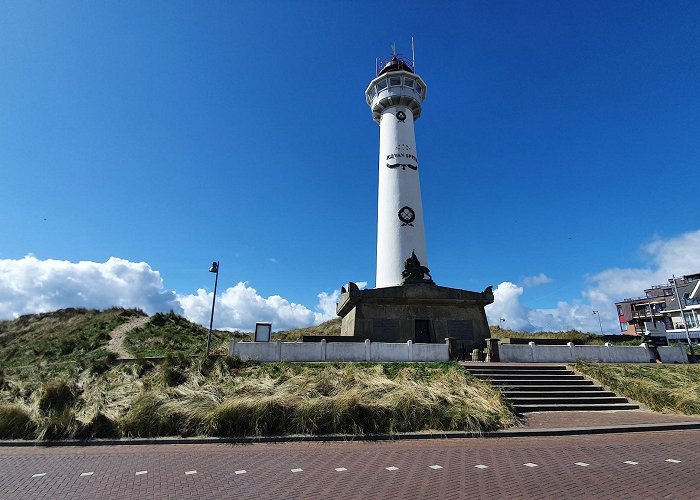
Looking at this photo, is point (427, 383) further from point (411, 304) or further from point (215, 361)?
point (411, 304)

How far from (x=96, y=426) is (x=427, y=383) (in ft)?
33.3

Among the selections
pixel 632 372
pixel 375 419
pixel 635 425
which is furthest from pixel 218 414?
pixel 632 372

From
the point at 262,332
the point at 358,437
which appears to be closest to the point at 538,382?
the point at 358,437

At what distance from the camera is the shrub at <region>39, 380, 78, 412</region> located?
1138 cm

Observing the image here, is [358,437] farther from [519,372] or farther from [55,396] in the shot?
[55,396]

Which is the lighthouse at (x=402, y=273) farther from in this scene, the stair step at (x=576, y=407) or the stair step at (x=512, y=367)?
the stair step at (x=576, y=407)

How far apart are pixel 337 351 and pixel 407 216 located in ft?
41.9

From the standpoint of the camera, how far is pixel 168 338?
28.8m

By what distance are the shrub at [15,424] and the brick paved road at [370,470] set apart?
713mm

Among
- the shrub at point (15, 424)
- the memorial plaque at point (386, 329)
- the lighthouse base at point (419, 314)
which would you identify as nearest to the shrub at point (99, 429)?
the shrub at point (15, 424)

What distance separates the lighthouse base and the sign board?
18.6ft

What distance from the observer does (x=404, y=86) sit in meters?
31.5

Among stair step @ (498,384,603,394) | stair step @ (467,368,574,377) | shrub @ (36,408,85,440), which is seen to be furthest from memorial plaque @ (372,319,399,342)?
shrub @ (36,408,85,440)

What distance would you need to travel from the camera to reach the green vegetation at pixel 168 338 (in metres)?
25.1
